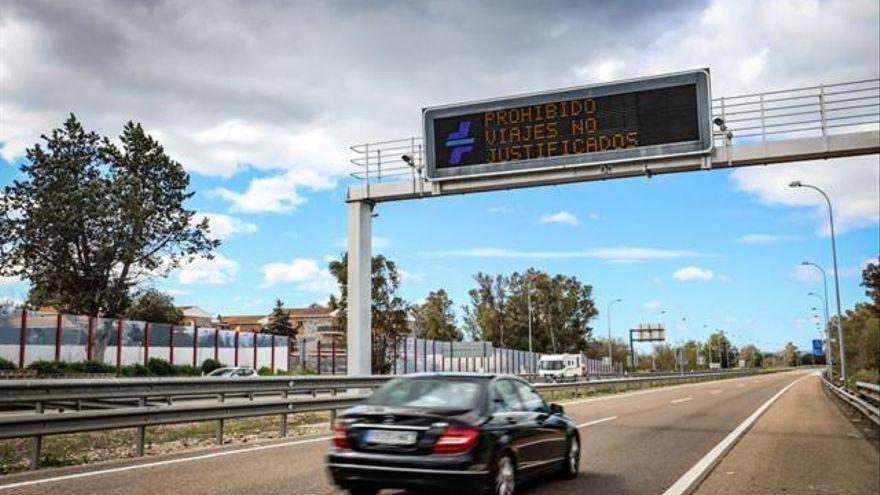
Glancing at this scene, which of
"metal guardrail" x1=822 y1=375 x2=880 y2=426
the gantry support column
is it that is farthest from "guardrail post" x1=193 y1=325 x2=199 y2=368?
"metal guardrail" x1=822 y1=375 x2=880 y2=426

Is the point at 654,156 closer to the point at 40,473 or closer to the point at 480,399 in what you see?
the point at 480,399

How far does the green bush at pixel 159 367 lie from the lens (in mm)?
36531

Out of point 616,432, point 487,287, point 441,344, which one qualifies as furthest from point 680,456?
point 487,287

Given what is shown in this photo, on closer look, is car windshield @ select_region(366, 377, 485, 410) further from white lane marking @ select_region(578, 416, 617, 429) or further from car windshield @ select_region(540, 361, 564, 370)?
car windshield @ select_region(540, 361, 564, 370)

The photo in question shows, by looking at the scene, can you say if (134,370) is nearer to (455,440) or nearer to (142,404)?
(142,404)

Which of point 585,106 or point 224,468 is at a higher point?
point 585,106

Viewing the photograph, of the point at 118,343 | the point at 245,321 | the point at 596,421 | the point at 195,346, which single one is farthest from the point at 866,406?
→ the point at 245,321

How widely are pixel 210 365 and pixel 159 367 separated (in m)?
3.53

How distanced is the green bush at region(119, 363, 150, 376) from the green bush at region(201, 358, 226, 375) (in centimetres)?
407

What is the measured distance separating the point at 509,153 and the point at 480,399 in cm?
1517

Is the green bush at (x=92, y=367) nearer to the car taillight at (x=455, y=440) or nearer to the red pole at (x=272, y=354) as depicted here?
the red pole at (x=272, y=354)

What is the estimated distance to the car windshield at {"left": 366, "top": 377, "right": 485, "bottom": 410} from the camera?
25.4 ft

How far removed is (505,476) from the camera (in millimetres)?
7816

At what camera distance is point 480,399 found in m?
7.84
